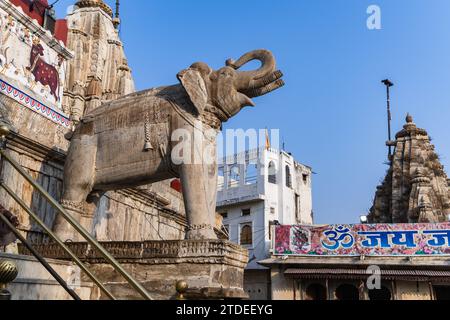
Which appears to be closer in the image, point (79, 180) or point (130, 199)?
point (79, 180)

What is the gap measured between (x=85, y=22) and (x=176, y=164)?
2069 cm

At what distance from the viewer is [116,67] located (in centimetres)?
2555

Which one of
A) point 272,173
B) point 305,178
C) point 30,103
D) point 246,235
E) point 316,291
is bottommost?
point 316,291

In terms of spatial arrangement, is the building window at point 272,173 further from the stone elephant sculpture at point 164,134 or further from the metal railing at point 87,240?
the metal railing at point 87,240

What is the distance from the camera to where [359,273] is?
2319 cm

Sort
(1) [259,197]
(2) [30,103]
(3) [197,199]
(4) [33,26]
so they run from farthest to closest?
(1) [259,197], (4) [33,26], (2) [30,103], (3) [197,199]

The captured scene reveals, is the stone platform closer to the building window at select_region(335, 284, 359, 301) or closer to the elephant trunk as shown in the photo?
the elephant trunk

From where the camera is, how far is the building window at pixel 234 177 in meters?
35.2

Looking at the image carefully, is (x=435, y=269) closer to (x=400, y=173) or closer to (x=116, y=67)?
(x=400, y=173)

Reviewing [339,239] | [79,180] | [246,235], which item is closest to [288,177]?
[246,235]

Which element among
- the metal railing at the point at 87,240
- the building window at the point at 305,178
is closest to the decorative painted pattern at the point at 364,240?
the building window at the point at 305,178

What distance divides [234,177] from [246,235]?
5242mm

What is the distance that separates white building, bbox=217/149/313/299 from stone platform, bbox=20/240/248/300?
24.6 m

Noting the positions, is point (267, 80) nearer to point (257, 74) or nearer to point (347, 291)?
point (257, 74)
